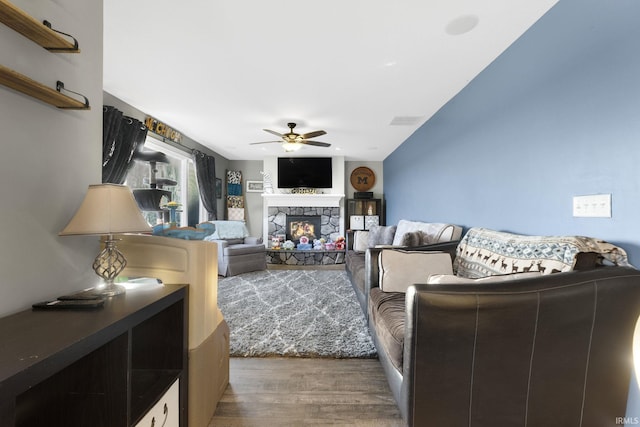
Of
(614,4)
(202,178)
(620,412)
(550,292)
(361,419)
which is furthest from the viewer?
(202,178)

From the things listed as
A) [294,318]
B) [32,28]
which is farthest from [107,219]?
[294,318]

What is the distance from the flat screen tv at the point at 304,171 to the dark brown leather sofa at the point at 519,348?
5101mm

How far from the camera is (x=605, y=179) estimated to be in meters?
1.37

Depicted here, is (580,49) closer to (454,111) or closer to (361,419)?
(454,111)

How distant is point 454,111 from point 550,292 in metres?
2.51

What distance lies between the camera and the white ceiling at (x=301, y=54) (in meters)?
1.76

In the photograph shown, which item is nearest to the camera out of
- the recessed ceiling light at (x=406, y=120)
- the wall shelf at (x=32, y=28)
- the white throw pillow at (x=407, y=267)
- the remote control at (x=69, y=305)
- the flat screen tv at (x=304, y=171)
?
the wall shelf at (x=32, y=28)

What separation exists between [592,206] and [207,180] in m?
5.28

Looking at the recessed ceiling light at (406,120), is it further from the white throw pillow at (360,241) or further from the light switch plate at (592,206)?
the light switch plate at (592,206)

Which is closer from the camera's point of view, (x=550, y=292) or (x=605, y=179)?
(x=550, y=292)

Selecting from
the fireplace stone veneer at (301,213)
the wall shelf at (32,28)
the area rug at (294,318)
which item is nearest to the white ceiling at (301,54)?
the wall shelf at (32,28)

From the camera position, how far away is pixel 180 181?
475 centimetres

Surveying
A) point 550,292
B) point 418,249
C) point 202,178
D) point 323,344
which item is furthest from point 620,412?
point 202,178

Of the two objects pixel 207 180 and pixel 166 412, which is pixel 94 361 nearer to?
pixel 166 412
